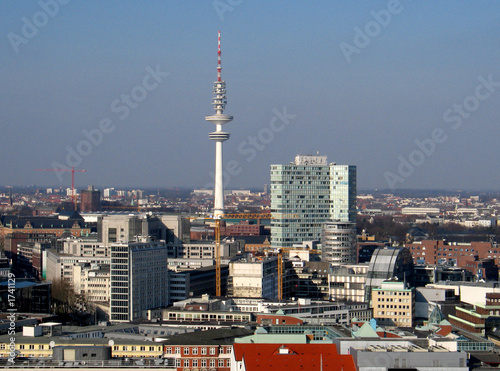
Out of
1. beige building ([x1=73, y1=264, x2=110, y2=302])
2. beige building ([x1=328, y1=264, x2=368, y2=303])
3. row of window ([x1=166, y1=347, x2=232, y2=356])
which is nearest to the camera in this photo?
row of window ([x1=166, y1=347, x2=232, y2=356])

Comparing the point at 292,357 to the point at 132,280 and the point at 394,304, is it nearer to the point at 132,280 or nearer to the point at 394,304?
the point at 394,304

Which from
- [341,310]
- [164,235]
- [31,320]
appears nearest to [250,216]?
[164,235]

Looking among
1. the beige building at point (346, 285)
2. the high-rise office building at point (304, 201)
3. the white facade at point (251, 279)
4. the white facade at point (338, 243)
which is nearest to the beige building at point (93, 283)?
the white facade at point (251, 279)

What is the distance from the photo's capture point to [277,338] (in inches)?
1437

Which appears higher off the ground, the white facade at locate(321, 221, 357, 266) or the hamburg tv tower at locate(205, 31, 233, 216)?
the hamburg tv tower at locate(205, 31, 233, 216)

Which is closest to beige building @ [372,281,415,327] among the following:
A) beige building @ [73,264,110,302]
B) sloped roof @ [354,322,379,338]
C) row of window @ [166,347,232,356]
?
beige building @ [73,264,110,302]

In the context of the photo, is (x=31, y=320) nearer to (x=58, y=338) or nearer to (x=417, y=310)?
(x=58, y=338)

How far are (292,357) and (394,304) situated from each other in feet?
84.7

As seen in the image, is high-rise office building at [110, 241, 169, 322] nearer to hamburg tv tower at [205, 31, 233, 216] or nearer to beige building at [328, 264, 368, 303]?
beige building at [328, 264, 368, 303]

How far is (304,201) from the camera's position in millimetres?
89375

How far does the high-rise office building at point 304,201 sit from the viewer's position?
89125 millimetres

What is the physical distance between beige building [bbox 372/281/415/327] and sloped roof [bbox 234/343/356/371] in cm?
2318

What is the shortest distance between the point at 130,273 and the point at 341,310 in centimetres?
1208

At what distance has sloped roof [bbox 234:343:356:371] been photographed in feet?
106
